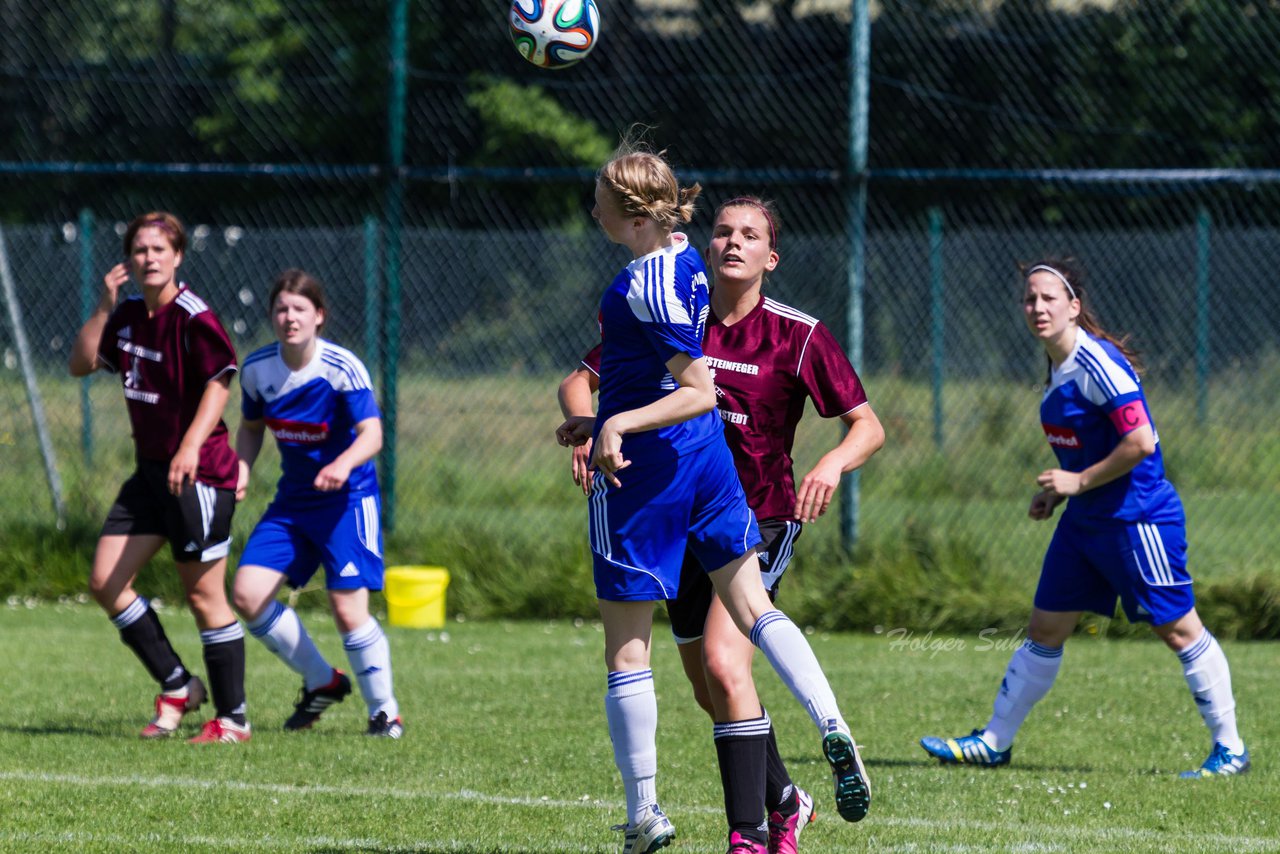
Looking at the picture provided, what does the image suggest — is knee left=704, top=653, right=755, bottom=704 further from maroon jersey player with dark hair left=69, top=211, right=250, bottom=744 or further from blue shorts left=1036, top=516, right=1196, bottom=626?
maroon jersey player with dark hair left=69, top=211, right=250, bottom=744

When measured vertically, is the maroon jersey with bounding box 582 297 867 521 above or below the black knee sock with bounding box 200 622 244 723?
above

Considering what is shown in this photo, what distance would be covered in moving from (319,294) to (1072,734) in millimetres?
3523

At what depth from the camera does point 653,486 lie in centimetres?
389

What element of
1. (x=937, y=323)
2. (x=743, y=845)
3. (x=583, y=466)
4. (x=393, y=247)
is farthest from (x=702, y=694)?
(x=937, y=323)

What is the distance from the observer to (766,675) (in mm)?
7562

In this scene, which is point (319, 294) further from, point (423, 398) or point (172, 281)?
point (423, 398)

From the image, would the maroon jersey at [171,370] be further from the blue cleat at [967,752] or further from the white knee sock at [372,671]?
the blue cleat at [967,752]

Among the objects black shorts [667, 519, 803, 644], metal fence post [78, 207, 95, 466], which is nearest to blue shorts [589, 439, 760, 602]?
black shorts [667, 519, 803, 644]

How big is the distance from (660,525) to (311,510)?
2.72m

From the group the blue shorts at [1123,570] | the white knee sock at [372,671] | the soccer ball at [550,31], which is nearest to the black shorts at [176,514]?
the white knee sock at [372,671]

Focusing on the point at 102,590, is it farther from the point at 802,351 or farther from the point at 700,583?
the point at 802,351

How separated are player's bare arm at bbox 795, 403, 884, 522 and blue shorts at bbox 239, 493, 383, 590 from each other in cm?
250

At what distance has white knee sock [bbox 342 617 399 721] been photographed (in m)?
6.18

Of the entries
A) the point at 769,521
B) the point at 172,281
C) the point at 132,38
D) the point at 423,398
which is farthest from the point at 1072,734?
the point at 132,38
